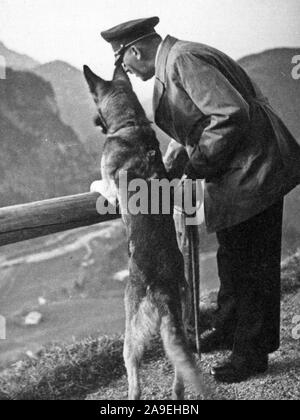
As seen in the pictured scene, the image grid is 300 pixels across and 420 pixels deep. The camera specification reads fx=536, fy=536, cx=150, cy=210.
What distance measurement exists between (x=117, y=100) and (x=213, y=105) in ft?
1.84

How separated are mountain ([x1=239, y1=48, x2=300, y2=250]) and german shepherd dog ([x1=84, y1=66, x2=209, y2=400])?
2.57ft

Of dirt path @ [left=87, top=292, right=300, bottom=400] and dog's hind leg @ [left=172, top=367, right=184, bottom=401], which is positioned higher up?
dog's hind leg @ [left=172, top=367, right=184, bottom=401]

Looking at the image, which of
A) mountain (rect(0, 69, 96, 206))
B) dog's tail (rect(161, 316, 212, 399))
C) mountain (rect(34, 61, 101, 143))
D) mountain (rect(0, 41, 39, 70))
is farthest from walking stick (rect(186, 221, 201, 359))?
mountain (rect(0, 41, 39, 70))

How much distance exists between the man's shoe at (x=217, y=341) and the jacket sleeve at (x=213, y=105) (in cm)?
110

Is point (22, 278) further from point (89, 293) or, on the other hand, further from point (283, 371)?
point (283, 371)

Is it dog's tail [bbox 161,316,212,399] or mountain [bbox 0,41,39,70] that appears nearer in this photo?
dog's tail [bbox 161,316,212,399]

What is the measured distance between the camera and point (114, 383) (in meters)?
2.98

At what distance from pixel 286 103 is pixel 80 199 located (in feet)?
4.58

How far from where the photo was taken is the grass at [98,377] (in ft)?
9.74

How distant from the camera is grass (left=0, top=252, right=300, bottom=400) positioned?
2.97 meters

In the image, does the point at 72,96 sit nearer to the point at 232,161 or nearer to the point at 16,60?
the point at 16,60

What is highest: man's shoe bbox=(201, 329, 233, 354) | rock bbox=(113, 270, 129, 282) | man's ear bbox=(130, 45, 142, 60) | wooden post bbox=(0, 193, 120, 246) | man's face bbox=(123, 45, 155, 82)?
man's ear bbox=(130, 45, 142, 60)

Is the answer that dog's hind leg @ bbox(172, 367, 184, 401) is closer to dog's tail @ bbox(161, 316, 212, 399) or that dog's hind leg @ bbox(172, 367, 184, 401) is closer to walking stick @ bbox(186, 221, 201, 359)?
dog's tail @ bbox(161, 316, 212, 399)

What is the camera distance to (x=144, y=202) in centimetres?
285
